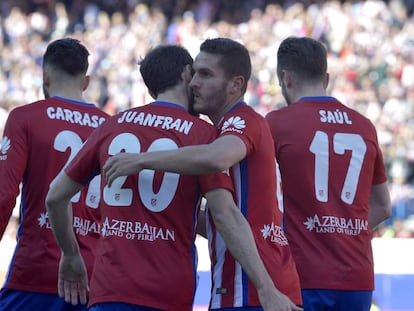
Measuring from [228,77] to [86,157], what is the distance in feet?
2.55

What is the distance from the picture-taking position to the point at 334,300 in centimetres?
566

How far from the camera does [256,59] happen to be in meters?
21.3

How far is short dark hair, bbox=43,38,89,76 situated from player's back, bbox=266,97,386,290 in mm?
1134

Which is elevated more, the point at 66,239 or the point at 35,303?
the point at 66,239

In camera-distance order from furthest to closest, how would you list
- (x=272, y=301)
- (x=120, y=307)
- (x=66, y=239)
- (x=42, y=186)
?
(x=42, y=186) → (x=66, y=239) → (x=120, y=307) → (x=272, y=301)

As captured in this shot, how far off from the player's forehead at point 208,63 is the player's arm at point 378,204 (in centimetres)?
156

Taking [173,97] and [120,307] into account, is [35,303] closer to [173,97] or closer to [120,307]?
[120,307]

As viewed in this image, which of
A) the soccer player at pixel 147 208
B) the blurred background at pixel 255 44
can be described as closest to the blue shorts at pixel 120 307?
the soccer player at pixel 147 208

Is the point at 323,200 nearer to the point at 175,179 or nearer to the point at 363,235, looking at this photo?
the point at 363,235

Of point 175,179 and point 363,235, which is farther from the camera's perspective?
point 363,235

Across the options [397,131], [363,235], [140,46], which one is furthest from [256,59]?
[363,235]

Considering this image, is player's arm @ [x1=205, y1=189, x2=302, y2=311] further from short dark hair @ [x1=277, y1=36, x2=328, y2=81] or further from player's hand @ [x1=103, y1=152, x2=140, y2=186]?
short dark hair @ [x1=277, y1=36, x2=328, y2=81]

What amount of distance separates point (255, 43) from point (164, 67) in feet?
56.3

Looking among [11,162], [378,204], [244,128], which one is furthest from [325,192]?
[11,162]
